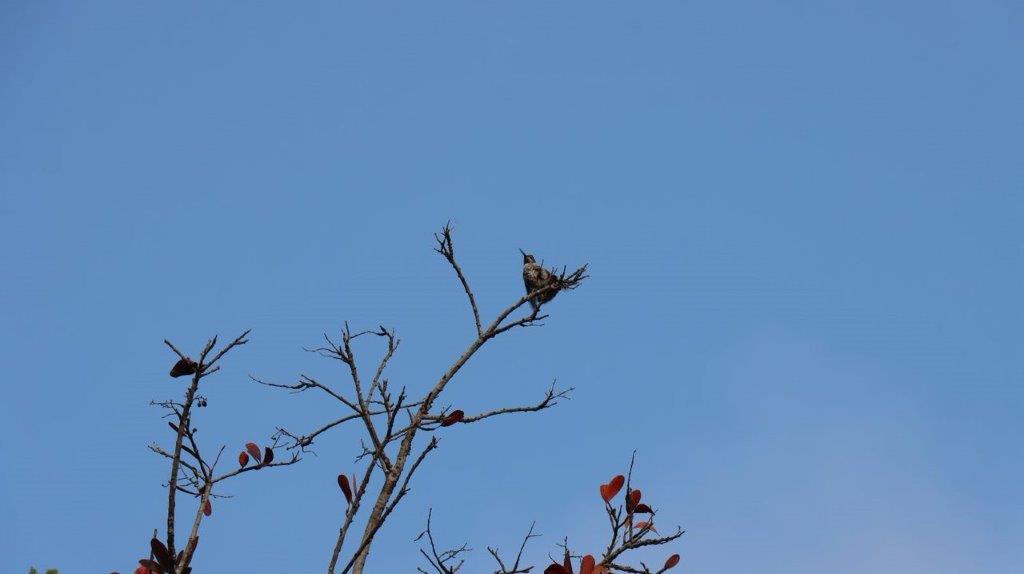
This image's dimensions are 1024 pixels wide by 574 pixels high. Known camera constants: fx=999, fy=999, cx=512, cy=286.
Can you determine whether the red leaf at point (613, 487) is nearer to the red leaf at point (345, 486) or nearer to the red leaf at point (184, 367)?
the red leaf at point (345, 486)

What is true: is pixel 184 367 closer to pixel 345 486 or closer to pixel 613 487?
pixel 345 486

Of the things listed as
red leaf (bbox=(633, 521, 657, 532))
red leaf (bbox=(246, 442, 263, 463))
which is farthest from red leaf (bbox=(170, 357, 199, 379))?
red leaf (bbox=(633, 521, 657, 532))

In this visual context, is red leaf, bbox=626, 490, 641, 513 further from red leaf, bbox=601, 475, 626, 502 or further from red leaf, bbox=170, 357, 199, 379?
red leaf, bbox=170, 357, 199, 379

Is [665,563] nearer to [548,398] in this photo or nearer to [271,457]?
[548,398]

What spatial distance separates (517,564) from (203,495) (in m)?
1.39

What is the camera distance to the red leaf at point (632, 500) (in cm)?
442

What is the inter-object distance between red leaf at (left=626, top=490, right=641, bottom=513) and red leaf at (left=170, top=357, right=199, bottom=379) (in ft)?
6.35

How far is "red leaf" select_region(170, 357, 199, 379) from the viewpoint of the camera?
385 centimetres

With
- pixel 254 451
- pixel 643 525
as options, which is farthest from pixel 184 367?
pixel 643 525

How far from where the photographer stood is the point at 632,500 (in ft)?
14.5

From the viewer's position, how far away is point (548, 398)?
5297mm

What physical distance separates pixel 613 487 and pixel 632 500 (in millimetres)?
101

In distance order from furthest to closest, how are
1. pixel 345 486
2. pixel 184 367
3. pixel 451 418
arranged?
pixel 451 418 < pixel 345 486 < pixel 184 367

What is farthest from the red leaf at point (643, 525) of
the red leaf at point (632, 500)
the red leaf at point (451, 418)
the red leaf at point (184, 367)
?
the red leaf at point (184, 367)
